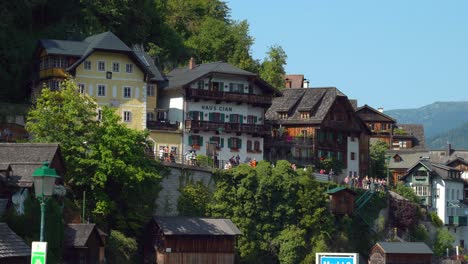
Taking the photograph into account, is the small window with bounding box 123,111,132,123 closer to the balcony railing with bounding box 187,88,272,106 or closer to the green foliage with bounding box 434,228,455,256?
the balcony railing with bounding box 187,88,272,106

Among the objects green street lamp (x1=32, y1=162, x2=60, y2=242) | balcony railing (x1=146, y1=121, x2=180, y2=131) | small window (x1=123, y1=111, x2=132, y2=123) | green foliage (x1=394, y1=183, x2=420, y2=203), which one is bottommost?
green foliage (x1=394, y1=183, x2=420, y2=203)

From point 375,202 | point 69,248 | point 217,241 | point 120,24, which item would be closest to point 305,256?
point 217,241

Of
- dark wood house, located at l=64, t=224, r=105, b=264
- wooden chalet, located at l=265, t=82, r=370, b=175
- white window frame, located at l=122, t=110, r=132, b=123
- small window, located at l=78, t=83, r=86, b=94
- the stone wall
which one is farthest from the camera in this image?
wooden chalet, located at l=265, t=82, r=370, b=175

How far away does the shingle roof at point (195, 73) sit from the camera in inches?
3150

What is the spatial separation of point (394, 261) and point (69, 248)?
32764mm

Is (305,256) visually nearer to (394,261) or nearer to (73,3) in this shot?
(394,261)

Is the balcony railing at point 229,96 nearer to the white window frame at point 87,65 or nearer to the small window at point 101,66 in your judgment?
the small window at point 101,66

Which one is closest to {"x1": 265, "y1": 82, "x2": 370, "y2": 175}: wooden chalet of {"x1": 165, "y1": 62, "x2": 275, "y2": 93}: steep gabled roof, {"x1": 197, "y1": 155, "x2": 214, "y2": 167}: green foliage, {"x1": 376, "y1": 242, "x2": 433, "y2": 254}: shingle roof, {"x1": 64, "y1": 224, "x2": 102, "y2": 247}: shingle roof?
{"x1": 165, "y1": 62, "x2": 275, "y2": 93}: steep gabled roof

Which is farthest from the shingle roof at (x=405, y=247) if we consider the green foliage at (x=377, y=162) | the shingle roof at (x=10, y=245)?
the shingle roof at (x=10, y=245)

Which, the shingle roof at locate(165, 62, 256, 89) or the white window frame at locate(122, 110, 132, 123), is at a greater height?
the shingle roof at locate(165, 62, 256, 89)

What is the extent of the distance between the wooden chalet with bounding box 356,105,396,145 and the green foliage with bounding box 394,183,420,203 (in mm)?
34477

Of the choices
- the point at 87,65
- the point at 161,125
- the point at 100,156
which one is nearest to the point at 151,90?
the point at 161,125

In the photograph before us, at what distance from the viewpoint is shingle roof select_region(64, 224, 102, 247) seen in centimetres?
5462

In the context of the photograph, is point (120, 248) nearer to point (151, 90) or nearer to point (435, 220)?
point (151, 90)
